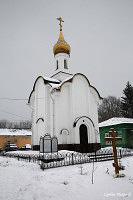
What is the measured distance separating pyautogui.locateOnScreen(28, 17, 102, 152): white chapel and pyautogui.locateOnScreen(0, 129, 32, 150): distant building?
65.4 feet

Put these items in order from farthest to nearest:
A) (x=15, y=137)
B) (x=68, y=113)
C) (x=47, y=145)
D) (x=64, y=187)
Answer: (x=15, y=137) → (x=68, y=113) → (x=47, y=145) → (x=64, y=187)

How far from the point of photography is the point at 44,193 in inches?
207

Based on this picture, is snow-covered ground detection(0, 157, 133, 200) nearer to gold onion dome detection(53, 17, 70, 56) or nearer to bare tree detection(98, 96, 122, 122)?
gold onion dome detection(53, 17, 70, 56)

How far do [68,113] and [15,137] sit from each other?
2438 cm

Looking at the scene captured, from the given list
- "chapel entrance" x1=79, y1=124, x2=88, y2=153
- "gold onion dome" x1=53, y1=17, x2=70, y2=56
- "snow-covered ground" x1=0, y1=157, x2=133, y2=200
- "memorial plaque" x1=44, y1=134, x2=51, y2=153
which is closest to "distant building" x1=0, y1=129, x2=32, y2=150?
"gold onion dome" x1=53, y1=17, x2=70, y2=56

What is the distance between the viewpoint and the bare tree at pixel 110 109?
1598 inches

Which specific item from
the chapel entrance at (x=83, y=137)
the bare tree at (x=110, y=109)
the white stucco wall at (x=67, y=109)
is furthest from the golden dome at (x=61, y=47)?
the bare tree at (x=110, y=109)

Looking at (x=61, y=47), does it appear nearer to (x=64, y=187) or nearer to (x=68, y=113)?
(x=68, y=113)

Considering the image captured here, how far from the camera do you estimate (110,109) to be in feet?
136

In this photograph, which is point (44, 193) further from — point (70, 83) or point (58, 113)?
point (70, 83)

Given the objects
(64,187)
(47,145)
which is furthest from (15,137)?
(64,187)

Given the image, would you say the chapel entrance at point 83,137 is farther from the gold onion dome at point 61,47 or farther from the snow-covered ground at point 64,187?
the gold onion dome at point 61,47

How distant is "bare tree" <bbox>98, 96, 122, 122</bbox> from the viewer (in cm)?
4059

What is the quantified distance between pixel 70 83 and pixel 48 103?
10.7 feet
